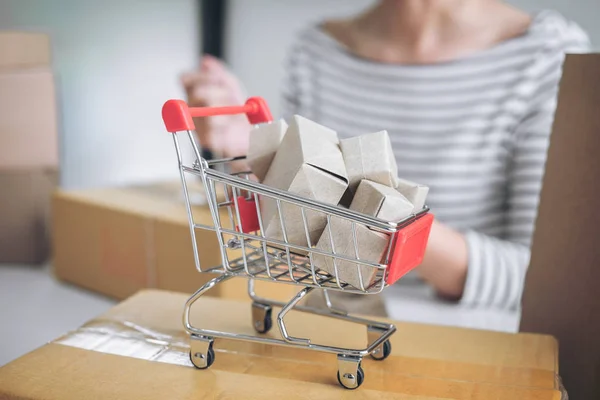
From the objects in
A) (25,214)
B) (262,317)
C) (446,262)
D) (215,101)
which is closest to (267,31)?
(215,101)

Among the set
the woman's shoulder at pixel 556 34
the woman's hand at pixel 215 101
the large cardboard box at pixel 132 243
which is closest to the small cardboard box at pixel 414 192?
the large cardboard box at pixel 132 243

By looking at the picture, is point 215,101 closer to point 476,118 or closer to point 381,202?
point 476,118

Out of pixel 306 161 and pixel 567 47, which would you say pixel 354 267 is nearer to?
pixel 306 161

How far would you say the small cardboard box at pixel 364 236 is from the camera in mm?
581

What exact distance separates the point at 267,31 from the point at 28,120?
85 centimetres

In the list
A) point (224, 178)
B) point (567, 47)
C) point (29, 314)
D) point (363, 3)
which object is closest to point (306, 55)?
point (363, 3)

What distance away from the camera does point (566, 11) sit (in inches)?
64.2

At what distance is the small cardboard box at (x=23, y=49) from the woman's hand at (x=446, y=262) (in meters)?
0.88

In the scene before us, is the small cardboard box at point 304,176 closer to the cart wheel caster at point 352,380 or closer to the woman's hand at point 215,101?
the cart wheel caster at point 352,380

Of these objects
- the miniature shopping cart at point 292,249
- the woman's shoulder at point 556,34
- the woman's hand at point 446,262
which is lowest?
the woman's hand at point 446,262

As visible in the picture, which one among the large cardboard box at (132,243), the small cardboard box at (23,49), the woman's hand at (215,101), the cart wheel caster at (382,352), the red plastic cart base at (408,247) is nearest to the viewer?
the red plastic cart base at (408,247)

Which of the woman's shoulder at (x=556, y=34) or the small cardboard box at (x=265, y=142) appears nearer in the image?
the small cardboard box at (x=265, y=142)

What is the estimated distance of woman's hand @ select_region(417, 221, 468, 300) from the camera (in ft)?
3.96

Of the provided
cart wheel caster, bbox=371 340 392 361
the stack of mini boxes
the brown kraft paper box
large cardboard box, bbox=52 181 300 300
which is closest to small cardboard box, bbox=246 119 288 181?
the stack of mini boxes
